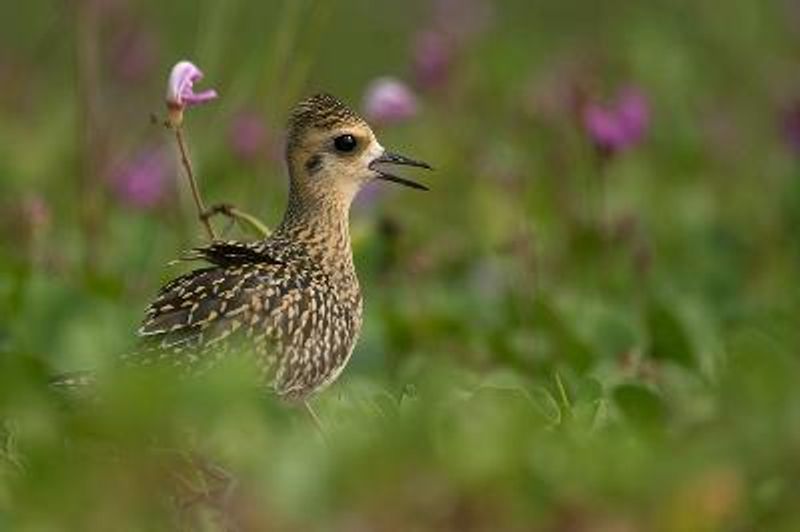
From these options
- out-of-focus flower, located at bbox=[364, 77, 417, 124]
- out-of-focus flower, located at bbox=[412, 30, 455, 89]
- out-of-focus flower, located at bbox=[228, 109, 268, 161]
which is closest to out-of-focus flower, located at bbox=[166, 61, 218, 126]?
out-of-focus flower, located at bbox=[364, 77, 417, 124]

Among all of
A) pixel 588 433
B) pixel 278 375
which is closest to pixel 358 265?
pixel 278 375

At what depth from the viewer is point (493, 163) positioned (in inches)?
339

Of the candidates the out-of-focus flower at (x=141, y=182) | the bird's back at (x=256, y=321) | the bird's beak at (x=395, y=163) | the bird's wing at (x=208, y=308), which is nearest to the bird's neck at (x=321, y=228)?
the bird's beak at (x=395, y=163)

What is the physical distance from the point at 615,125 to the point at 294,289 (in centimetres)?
195

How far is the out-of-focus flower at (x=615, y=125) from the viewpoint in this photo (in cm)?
692

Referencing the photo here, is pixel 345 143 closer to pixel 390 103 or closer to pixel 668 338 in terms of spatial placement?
pixel 390 103

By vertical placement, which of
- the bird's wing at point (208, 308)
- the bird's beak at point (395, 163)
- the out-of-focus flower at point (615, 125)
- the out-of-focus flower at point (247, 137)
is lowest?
the out-of-focus flower at point (247, 137)

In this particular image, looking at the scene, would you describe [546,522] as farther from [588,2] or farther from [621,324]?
[588,2]

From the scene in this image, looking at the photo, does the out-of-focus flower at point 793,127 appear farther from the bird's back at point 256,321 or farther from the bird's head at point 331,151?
the bird's back at point 256,321

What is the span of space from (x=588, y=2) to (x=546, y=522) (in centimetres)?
1256

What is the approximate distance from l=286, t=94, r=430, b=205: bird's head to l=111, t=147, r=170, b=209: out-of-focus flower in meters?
2.19

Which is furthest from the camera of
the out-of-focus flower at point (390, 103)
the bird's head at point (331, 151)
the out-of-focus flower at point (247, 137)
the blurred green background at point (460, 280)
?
the out-of-focus flower at point (247, 137)

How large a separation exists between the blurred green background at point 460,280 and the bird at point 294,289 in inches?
5.4

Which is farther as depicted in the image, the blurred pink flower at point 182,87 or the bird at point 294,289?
the blurred pink flower at point 182,87
